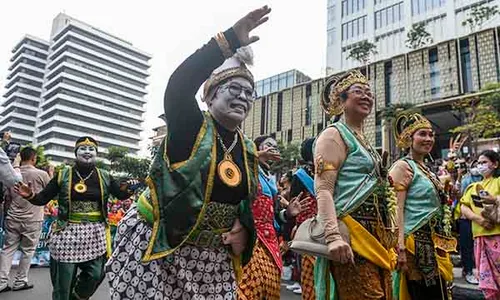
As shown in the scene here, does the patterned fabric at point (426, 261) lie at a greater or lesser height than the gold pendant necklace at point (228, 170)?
lesser

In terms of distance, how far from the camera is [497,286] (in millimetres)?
4559

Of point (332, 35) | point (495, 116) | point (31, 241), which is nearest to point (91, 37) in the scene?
point (332, 35)

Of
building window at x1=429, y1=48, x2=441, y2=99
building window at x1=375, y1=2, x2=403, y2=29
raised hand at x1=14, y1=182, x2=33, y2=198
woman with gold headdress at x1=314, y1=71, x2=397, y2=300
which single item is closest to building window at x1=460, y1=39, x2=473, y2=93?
building window at x1=429, y1=48, x2=441, y2=99

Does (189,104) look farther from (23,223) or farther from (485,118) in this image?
(485,118)

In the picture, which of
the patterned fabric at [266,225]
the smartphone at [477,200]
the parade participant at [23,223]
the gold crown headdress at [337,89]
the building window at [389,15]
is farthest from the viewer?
the building window at [389,15]

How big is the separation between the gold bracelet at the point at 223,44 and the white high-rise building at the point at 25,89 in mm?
98777

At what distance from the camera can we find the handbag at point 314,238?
258 cm

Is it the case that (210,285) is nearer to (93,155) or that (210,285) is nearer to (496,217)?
(93,155)

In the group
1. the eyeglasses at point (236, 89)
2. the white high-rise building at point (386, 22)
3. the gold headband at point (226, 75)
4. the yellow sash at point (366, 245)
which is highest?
the white high-rise building at point (386, 22)

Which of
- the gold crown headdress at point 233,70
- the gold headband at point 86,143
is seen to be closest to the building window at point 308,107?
the gold headband at point 86,143

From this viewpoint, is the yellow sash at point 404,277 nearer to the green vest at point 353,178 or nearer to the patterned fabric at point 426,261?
the patterned fabric at point 426,261

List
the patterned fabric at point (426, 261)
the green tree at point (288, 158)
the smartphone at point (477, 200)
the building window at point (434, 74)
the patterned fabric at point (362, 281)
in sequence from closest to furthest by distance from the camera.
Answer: the patterned fabric at point (362, 281)
the patterned fabric at point (426, 261)
the smartphone at point (477, 200)
the building window at point (434, 74)
the green tree at point (288, 158)

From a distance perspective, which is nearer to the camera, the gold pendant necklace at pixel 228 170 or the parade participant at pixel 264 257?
the gold pendant necklace at pixel 228 170

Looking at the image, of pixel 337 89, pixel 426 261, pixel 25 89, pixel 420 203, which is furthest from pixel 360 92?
pixel 25 89
